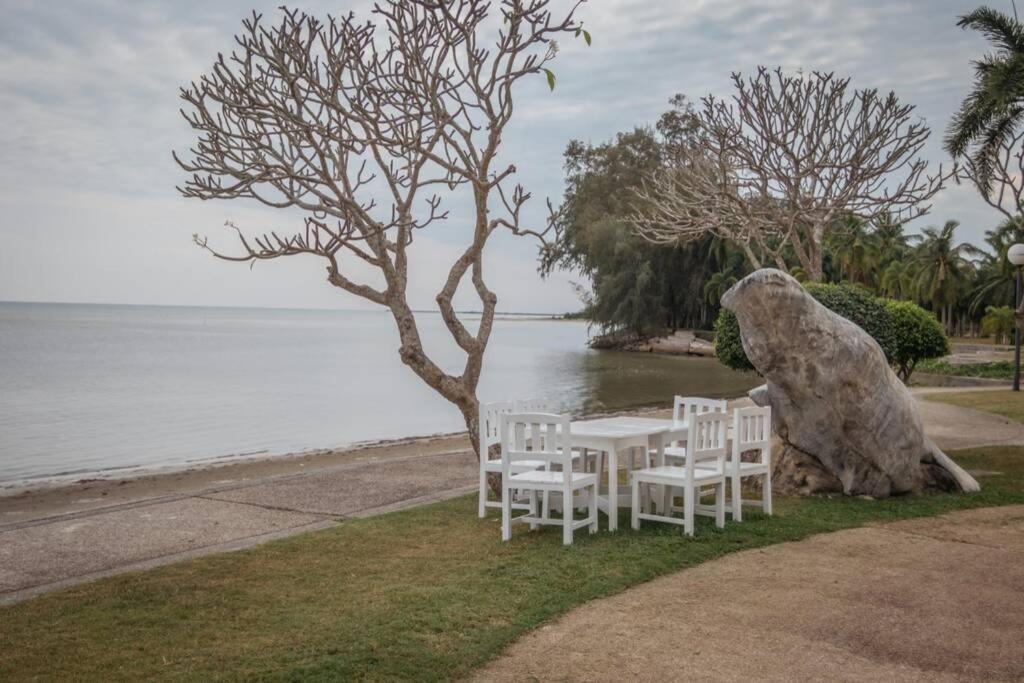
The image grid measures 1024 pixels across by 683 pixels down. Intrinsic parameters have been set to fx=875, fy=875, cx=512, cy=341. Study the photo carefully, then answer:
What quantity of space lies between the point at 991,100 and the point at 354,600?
14.9 meters

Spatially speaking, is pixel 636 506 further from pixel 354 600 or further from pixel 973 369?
pixel 973 369

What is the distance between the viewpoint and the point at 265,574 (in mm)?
6371

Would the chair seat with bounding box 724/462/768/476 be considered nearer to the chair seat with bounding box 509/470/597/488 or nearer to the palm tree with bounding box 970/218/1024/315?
the chair seat with bounding box 509/470/597/488

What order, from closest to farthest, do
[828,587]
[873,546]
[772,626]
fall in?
[772,626] < [828,587] < [873,546]

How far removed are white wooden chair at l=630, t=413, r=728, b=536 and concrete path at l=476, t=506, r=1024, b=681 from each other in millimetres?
693

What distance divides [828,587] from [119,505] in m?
7.21

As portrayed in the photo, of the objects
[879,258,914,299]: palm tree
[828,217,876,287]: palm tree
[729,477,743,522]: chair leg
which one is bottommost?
[729,477,743,522]: chair leg

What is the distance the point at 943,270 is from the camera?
6309 cm

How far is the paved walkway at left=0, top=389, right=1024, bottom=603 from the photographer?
23.0 ft

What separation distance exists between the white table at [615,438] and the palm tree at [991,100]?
34.0 feet

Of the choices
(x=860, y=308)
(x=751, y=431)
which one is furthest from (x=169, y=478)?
(x=860, y=308)

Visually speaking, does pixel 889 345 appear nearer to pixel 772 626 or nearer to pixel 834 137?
pixel 834 137

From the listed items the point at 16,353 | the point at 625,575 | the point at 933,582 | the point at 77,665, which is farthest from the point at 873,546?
the point at 16,353

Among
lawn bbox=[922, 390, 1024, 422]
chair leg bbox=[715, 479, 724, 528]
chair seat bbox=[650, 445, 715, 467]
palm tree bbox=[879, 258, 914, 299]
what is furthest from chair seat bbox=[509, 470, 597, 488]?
palm tree bbox=[879, 258, 914, 299]
